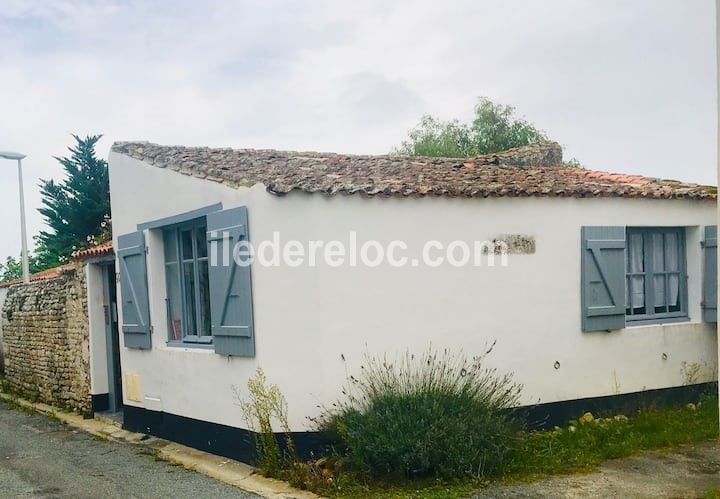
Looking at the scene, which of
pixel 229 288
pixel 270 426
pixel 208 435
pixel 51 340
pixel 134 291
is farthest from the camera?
pixel 51 340

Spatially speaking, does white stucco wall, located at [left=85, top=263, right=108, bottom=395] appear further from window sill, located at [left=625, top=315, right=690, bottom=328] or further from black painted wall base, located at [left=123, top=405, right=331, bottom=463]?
window sill, located at [left=625, top=315, right=690, bottom=328]

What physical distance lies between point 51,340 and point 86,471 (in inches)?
207

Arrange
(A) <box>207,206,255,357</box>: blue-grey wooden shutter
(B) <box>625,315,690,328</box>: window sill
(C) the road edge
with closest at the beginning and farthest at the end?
1. (C) the road edge
2. (A) <box>207,206,255,357</box>: blue-grey wooden shutter
3. (B) <box>625,315,690,328</box>: window sill

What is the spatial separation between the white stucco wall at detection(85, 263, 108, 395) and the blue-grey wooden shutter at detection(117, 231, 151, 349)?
164cm

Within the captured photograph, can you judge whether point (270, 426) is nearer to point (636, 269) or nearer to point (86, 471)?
point (86, 471)

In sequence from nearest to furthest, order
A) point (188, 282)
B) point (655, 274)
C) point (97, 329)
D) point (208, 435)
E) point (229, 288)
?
point (229, 288) < point (208, 435) < point (188, 282) < point (655, 274) < point (97, 329)

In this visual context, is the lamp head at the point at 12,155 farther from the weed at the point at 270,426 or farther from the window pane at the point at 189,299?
the weed at the point at 270,426

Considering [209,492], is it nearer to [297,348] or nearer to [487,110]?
[297,348]

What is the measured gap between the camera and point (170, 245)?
898 cm

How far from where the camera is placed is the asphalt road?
6680 mm

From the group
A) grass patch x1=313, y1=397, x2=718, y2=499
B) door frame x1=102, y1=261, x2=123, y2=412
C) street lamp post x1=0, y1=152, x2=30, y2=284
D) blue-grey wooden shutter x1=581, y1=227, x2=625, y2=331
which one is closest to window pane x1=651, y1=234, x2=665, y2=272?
blue-grey wooden shutter x1=581, y1=227, x2=625, y2=331

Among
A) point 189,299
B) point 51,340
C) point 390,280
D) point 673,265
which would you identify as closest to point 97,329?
point 51,340

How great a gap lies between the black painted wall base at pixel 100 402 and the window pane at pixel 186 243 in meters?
3.70

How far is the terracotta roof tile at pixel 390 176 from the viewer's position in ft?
23.3
